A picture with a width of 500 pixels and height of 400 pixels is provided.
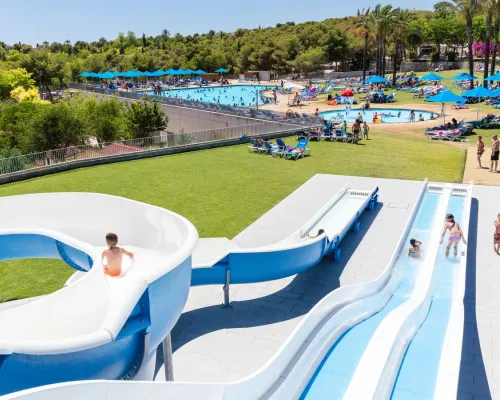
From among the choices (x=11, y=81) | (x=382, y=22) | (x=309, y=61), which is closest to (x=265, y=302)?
(x=11, y=81)

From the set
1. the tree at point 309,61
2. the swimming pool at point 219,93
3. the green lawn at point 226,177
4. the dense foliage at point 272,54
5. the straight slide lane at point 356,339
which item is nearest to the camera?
the straight slide lane at point 356,339

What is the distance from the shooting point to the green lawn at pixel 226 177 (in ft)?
Result: 44.1

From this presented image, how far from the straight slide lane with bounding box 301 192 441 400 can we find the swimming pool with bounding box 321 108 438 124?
2373 centimetres

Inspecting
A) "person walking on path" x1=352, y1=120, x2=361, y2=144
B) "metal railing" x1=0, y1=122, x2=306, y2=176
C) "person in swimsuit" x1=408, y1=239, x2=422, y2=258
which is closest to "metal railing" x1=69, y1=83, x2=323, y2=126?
"metal railing" x1=0, y1=122, x2=306, y2=176

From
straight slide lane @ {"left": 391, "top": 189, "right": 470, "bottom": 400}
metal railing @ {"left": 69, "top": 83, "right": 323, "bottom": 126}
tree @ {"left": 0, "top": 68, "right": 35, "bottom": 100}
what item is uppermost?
tree @ {"left": 0, "top": 68, "right": 35, "bottom": 100}

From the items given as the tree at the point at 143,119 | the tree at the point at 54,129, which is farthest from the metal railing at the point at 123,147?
the tree at the point at 143,119

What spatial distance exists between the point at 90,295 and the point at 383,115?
33.1 m

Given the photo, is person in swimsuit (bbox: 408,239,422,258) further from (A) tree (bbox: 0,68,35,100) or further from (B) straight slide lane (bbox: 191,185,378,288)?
(A) tree (bbox: 0,68,35,100)

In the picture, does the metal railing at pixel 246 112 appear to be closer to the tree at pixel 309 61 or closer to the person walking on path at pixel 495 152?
the person walking on path at pixel 495 152

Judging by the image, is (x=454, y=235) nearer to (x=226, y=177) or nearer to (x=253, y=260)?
(x=253, y=260)

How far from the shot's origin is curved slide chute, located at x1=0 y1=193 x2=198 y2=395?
13.4 ft

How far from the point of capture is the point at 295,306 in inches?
358

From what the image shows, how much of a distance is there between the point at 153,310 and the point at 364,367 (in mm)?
3432

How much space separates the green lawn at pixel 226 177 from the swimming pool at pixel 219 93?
32086 millimetres
